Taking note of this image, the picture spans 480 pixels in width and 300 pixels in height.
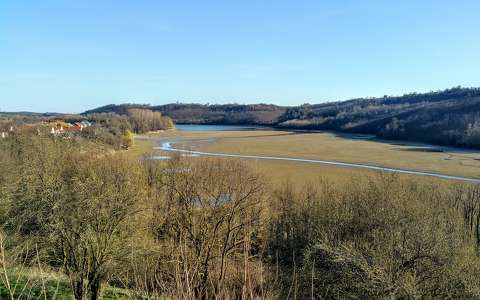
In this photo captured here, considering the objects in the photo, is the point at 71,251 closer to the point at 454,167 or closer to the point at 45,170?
the point at 45,170

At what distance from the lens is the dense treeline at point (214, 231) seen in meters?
15.3

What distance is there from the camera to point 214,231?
10102mm

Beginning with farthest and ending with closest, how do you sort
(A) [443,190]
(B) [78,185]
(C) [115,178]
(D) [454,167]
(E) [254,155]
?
(E) [254,155] < (D) [454,167] < (A) [443,190] < (C) [115,178] < (B) [78,185]

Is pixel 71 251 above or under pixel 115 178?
under

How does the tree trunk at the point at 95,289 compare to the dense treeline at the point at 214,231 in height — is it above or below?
below

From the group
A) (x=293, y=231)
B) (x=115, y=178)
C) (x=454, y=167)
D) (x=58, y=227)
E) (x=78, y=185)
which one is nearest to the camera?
(x=58, y=227)

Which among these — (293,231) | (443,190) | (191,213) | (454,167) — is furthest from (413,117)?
(191,213)

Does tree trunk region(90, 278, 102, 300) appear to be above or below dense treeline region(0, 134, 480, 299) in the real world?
below

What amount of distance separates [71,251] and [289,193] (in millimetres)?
19116

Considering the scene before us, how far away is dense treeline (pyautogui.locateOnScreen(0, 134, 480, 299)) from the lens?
50.1 ft

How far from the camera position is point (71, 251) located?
15.8 metres

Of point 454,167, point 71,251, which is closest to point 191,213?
point 71,251

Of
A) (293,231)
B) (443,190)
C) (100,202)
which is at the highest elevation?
(100,202)

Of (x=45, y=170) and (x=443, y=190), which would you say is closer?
A: (x=45, y=170)
